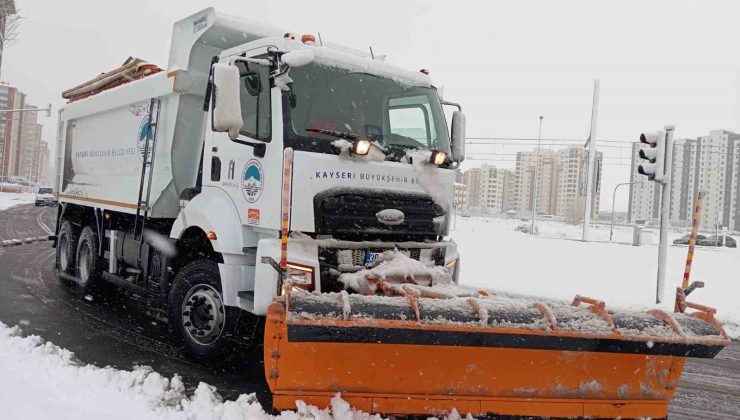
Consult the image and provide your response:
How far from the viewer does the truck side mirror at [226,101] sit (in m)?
4.50

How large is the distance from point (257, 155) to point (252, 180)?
234mm

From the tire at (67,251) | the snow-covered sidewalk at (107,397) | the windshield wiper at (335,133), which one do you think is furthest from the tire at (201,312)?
the tire at (67,251)

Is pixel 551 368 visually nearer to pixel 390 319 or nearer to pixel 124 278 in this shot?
pixel 390 319

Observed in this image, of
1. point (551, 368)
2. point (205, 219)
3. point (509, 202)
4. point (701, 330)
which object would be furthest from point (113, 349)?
point (509, 202)

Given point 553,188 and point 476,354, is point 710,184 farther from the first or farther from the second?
point 476,354

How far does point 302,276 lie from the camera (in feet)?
14.3

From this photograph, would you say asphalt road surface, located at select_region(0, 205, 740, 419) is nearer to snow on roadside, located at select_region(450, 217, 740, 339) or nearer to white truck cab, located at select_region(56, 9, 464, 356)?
white truck cab, located at select_region(56, 9, 464, 356)

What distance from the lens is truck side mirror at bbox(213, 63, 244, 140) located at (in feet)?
14.8

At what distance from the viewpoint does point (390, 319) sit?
3363 mm

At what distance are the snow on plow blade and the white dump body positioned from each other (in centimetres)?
342

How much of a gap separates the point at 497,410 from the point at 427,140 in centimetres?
280

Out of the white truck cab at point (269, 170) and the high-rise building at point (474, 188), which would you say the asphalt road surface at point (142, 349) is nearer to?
the white truck cab at point (269, 170)

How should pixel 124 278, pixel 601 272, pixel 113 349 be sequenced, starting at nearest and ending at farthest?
1. pixel 113 349
2. pixel 124 278
3. pixel 601 272

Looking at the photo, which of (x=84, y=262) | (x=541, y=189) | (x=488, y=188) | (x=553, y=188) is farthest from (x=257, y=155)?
(x=488, y=188)
